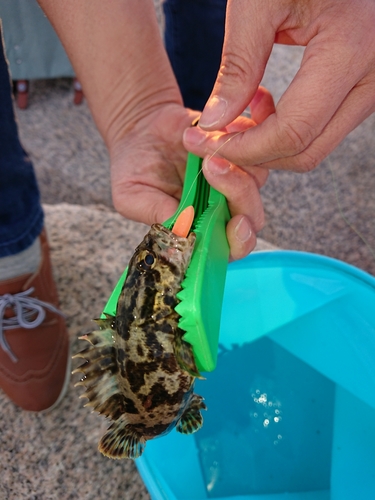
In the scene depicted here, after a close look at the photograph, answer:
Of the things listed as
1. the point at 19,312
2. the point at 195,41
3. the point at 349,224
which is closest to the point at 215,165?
the point at 19,312

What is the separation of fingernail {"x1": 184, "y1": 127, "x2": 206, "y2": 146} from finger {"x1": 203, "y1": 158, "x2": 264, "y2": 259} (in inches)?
2.5

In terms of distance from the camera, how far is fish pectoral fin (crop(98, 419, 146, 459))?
91 centimetres

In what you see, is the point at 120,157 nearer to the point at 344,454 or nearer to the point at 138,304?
the point at 138,304

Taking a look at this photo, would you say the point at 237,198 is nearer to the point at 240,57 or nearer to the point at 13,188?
the point at 240,57

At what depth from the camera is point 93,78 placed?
49.9 inches

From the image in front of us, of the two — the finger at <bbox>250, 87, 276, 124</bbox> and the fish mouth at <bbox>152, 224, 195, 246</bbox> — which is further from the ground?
the finger at <bbox>250, 87, 276, 124</bbox>

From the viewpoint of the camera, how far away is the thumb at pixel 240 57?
839 mm

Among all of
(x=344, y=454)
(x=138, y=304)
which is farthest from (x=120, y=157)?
(x=344, y=454)

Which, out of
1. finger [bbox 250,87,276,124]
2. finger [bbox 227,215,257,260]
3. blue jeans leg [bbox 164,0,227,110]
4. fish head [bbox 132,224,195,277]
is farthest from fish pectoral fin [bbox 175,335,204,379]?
blue jeans leg [bbox 164,0,227,110]

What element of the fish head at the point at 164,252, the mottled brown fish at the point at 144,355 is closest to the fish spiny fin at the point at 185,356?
the mottled brown fish at the point at 144,355

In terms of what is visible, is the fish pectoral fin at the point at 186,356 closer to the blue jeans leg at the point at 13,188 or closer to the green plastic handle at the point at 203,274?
the green plastic handle at the point at 203,274

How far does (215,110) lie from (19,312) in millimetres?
806

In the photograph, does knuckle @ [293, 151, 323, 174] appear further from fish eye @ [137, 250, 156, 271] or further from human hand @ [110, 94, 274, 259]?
fish eye @ [137, 250, 156, 271]

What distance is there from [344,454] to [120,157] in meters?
0.99
